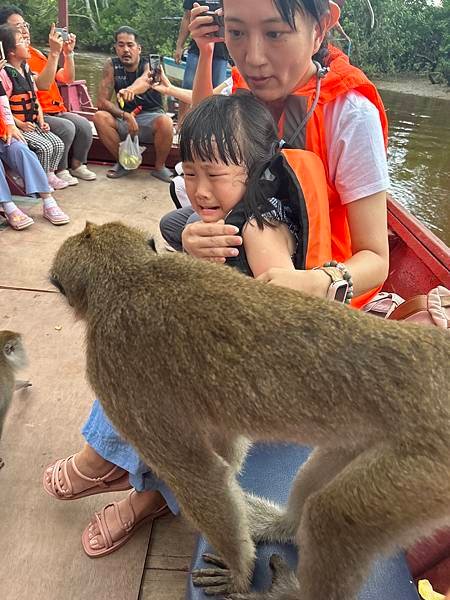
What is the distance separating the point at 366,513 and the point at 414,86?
3720cm

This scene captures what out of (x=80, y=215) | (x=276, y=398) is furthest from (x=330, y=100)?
(x=80, y=215)

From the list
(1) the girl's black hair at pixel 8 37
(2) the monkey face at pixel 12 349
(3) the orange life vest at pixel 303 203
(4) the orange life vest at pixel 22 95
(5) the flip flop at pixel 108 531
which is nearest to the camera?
(3) the orange life vest at pixel 303 203

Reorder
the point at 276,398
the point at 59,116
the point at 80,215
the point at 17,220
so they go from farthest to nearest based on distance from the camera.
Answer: the point at 59,116
the point at 80,215
the point at 17,220
the point at 276,398

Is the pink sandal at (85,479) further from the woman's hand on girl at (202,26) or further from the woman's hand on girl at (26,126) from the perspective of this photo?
the woman's hand on girl at (26,126)

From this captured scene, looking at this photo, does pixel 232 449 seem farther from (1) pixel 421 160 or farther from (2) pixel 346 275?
(1) pixel 421 160

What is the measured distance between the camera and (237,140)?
2.42 m

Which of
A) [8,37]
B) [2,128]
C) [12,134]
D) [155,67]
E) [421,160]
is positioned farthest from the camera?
[421,160]

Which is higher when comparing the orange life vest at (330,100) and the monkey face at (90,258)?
the orange life vest at (330,100)

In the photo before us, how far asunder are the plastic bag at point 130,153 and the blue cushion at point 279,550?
6182 millimetres

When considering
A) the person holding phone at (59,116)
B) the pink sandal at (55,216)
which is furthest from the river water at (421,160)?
the pink sandal at (55,216)

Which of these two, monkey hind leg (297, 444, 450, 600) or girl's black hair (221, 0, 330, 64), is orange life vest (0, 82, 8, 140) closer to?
girl's black hair (221, 0, 330, 64)

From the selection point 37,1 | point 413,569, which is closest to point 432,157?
point 413,569

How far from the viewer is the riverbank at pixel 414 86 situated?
31.2 metres

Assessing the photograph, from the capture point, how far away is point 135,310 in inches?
75.8
